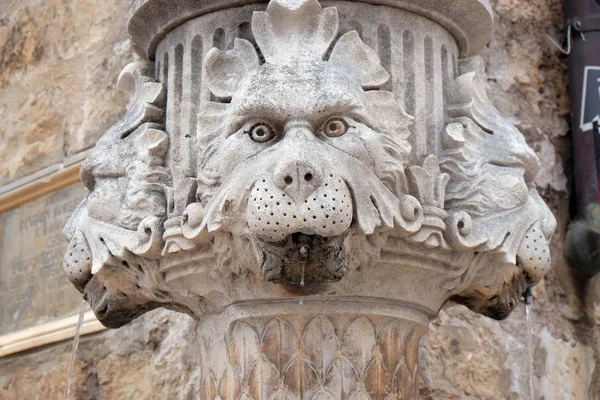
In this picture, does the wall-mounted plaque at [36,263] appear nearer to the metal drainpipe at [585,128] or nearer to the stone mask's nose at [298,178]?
the metal drainpipe at [585,128]

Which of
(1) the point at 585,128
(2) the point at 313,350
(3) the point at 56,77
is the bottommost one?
(2) the point at 313,350

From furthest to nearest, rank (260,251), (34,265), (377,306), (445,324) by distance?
(34,265) < (445,324) < (377,306) < (260,251)

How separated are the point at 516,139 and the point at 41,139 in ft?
6.84

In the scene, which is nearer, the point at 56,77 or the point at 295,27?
the point at 295,27

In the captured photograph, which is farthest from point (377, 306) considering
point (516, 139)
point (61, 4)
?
point (61, 4)

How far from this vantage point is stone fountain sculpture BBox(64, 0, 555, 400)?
1721mm

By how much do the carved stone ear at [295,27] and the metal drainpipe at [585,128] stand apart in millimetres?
1272

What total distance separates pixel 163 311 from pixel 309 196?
55.3 inches

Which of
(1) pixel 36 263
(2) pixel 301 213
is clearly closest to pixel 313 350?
(2) pixel 301 213

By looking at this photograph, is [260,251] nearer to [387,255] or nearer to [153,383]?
[387,255]

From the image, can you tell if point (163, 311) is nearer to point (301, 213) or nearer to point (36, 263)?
point (36, 263)

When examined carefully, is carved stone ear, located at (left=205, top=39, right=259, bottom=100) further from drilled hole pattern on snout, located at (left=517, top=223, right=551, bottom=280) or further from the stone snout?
drilled hole pattern on snout, located at (left=517, top=223, right=551, bottom=280)

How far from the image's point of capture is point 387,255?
1803 mm

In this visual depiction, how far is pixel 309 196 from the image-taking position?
1.64 metres
